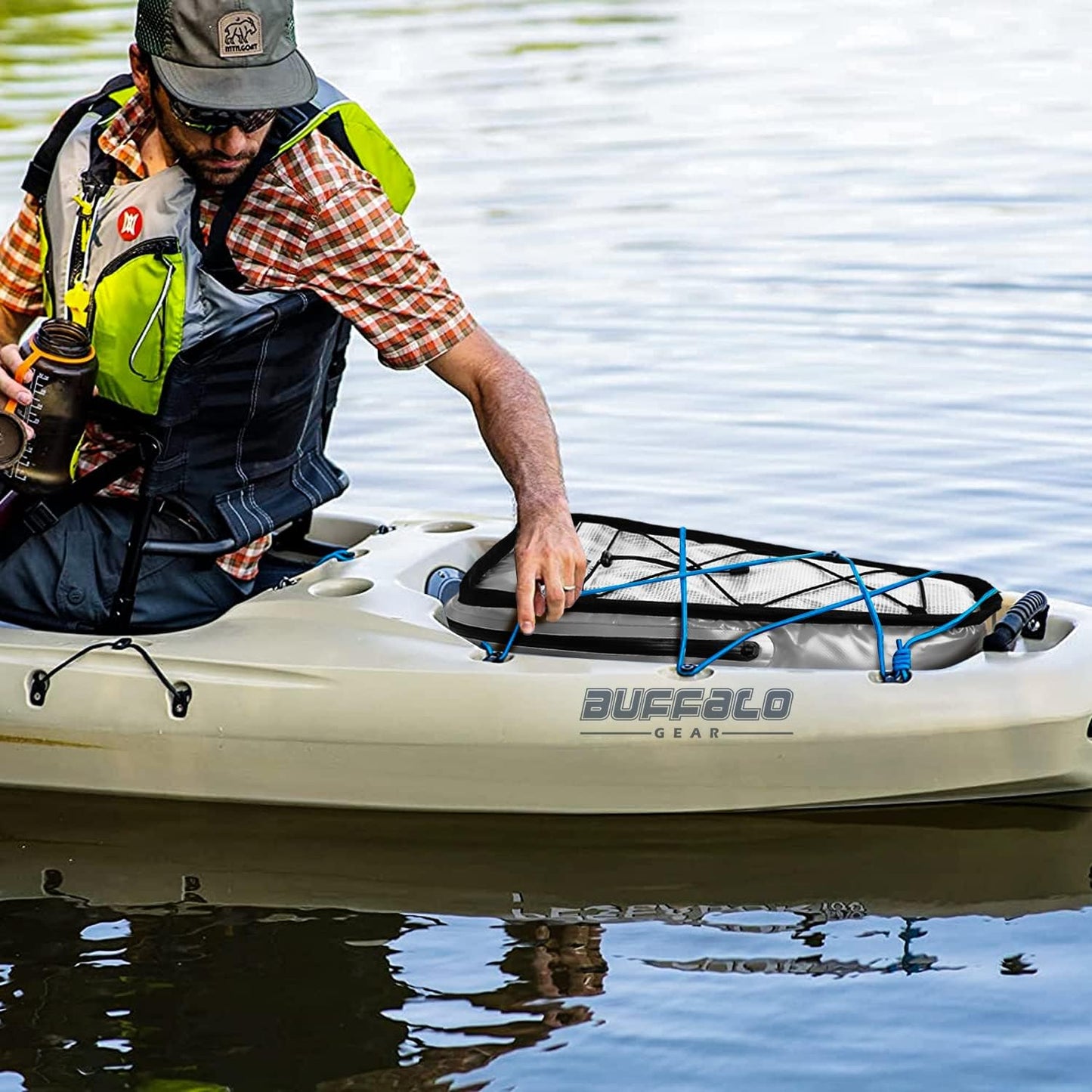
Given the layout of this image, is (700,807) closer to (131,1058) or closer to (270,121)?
(131,1058)

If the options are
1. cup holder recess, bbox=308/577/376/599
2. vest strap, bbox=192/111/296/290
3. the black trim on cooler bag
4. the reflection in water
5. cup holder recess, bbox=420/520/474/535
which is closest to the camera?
the reflection in water

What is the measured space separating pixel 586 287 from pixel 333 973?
5.09 m

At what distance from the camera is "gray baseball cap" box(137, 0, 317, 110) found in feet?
12.4

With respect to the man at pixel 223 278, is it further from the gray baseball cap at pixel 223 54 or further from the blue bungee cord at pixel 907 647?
the blue bungee cord at pixel 907 647

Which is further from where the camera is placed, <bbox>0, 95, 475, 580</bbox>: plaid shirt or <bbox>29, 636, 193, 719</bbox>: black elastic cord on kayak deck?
<bbox>29, 636, 193, 719</bbox>: black elastic cord on kayak deck

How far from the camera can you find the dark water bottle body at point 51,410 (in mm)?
3777

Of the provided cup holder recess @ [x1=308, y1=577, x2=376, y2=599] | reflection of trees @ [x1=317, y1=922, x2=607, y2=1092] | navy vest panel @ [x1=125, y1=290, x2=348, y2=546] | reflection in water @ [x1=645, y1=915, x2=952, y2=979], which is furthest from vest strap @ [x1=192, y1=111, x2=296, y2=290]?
reflection in water @ [x1=645, y1=915, x2=952, y2=979]

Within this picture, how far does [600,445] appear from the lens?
666cm

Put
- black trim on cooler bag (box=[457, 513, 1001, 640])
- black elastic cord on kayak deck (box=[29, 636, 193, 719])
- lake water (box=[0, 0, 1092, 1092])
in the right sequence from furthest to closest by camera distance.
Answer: black elastic cord on kayak deck (box=[29, 636, 193, 719])
black trim on cooler bag (box=[457, 513, 1001, 640])
lake water (box=[0, 0, 1092, 1092])

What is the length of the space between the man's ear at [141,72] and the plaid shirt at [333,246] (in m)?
0.05

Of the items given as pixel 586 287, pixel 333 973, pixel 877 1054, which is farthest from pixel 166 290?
pixel 586 287

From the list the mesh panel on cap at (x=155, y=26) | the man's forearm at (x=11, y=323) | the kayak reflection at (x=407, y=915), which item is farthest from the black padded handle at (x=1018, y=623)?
the man's forearm at (x=11, y=323)

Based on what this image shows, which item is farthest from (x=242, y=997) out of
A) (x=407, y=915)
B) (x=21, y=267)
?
(x=21, y=267)

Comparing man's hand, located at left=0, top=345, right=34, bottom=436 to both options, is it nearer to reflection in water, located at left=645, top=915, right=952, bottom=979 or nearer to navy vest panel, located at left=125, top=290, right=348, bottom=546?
navy vest panel, located at left=125, top=290, right=348, bottom=546
